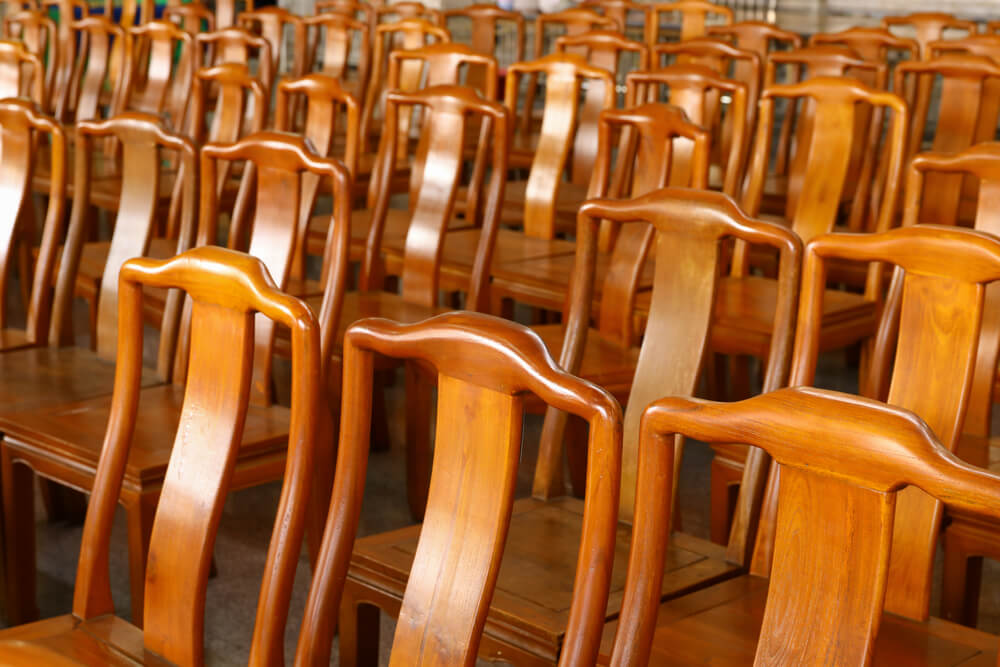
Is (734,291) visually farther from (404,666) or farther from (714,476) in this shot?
(404,666)

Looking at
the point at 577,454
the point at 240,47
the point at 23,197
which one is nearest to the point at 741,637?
the point at 577,454

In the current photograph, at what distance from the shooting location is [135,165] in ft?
8.88

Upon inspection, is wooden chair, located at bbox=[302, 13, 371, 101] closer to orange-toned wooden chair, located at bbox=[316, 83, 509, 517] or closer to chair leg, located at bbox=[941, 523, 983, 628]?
orange-toned wooden chair, located at bbox=[316, 83, 509, 517]

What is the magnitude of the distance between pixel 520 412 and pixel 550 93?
2.50m

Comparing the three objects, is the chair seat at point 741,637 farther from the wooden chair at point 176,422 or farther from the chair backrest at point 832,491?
the wooden chair at point 176,422

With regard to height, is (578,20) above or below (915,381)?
above

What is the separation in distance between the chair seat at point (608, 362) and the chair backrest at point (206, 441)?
1.01 metres

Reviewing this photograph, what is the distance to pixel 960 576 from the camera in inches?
82.7

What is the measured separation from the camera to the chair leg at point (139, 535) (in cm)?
217

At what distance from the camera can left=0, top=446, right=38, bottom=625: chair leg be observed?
96.7 inches

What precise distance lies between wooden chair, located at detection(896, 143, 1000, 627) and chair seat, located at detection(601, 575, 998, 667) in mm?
338

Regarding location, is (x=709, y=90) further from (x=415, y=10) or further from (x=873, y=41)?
(x=415, y=10)

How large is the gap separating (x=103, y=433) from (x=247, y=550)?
66 centimetres

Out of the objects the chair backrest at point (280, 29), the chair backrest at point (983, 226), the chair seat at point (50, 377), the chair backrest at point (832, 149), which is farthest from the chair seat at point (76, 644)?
the chair backrest at point (280, 29)
